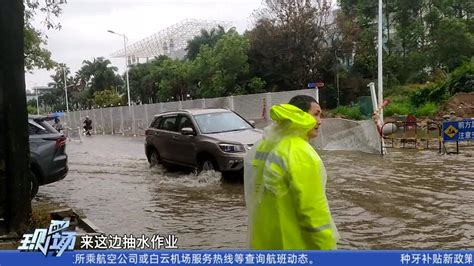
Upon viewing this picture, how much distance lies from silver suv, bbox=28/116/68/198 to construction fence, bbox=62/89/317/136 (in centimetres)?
1026

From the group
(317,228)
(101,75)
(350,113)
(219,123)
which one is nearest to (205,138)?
(219,123)

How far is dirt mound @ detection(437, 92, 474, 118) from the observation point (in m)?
26.0

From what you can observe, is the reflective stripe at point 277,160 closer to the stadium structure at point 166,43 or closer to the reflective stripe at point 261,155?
the reflective stripe at point 261,155

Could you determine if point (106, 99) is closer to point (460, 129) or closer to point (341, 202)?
point (460, 129)

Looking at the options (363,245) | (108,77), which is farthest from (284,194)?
(108,77)

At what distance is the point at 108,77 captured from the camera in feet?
268

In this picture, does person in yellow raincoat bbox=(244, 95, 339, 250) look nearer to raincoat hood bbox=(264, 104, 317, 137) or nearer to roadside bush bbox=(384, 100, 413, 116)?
raincoat hood bbox=(264, 104, 317, 137)

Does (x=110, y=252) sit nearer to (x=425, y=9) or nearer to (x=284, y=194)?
(x=284, y=194)

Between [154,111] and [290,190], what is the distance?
29.8 m

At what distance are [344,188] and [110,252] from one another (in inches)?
296

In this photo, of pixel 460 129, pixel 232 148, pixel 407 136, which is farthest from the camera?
pixel 407 136

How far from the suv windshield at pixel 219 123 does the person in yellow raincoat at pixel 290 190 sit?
816 centimetres

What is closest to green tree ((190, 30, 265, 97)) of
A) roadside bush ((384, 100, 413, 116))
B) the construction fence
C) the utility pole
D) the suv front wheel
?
the construction fence

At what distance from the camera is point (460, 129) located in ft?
43.1
